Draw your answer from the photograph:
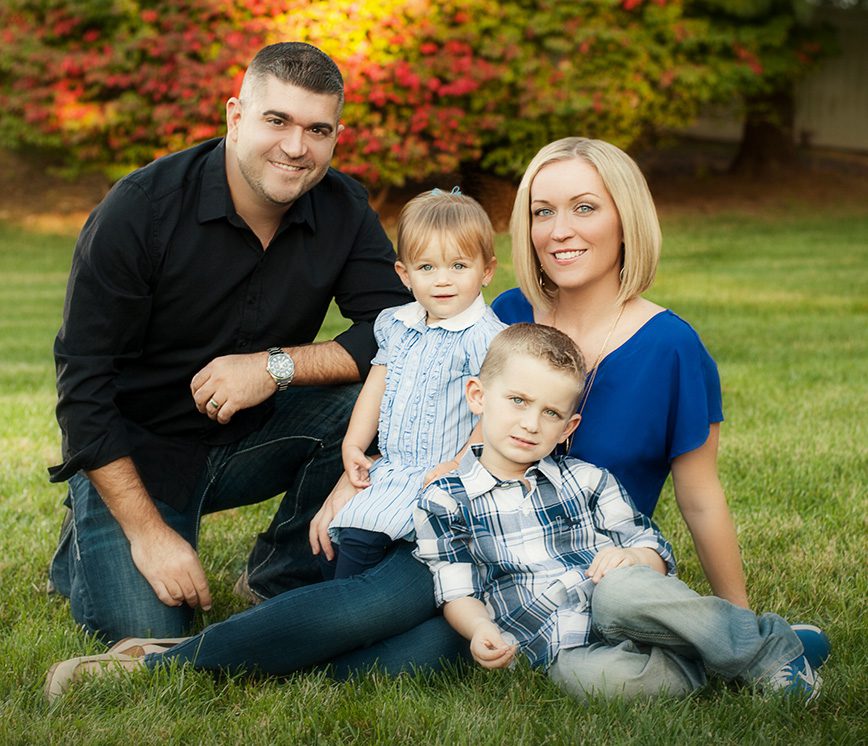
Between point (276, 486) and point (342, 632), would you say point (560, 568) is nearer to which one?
point (342, 632)

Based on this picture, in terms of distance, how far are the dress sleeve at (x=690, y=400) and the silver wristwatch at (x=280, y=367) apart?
1116 mm

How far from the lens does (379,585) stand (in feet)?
9.53

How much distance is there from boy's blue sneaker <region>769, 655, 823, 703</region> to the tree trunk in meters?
15.4

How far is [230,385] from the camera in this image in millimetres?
3316

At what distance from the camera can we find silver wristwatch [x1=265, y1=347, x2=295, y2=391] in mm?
3400

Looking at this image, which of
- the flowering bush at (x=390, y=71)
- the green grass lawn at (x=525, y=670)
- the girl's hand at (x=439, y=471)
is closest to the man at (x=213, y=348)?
the green grass lawn at (x=525, y=670)

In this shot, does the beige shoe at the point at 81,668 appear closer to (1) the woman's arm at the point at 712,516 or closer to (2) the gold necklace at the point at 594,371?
(2) the gold necklace at the point at 594,371

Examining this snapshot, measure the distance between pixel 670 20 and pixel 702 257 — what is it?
338cm

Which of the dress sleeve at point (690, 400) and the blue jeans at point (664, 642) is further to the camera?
the dress sleeve at point (690, 400)

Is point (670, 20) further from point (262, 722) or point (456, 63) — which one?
point (262, 722)

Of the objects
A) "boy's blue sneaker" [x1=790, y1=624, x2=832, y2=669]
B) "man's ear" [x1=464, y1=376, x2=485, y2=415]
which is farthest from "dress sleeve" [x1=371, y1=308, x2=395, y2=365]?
"boy's blue sneaker" [x1=790, y1=624, x2=832, y2=669]

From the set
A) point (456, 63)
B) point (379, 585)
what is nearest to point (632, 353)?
point (379, 585)

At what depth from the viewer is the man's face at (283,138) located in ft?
10.8

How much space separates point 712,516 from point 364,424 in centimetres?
98
